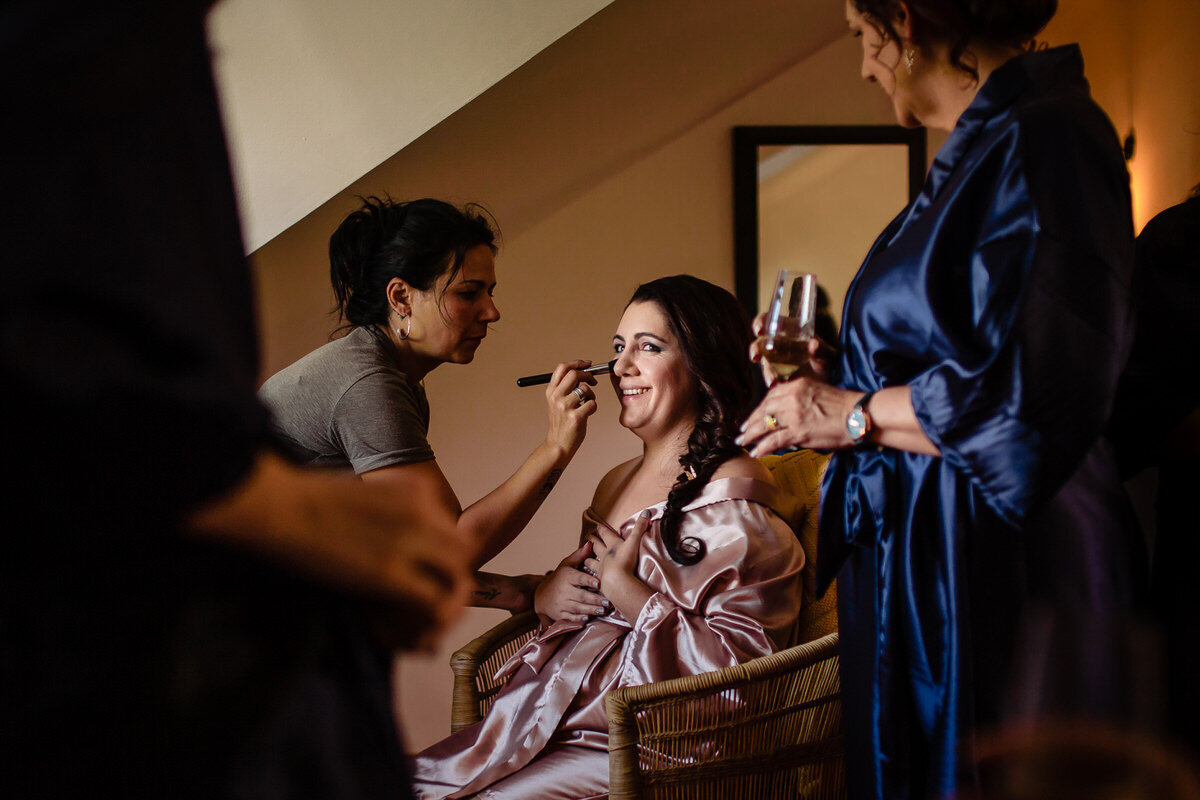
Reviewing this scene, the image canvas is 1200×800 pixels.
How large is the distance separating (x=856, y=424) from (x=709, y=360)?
0.85m

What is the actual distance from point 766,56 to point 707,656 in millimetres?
2249

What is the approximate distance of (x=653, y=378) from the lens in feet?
6.33

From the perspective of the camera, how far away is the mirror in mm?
3066

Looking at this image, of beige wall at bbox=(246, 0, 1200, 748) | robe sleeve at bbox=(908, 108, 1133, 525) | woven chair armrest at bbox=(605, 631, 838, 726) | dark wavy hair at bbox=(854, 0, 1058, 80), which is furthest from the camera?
beige wall at bbox=(246, 0, 1200, 748)

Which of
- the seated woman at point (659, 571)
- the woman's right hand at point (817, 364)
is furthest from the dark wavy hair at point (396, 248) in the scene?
the woman's right hand at point (817, 364)

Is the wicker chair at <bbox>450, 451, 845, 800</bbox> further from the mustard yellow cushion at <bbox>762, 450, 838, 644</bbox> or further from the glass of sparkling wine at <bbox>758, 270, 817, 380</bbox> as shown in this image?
the glass of sparkling wine at <bbox>758, 270, 817, 380</bbox>

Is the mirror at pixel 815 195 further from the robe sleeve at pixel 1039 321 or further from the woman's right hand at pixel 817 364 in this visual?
the robe sleeve at pixel 1039 321

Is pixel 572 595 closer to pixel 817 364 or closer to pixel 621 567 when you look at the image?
pixel 621 567

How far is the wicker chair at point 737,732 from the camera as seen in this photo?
1430mm

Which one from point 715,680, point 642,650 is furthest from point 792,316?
point 642,650

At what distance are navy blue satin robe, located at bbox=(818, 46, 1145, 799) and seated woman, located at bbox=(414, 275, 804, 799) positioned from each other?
454mm

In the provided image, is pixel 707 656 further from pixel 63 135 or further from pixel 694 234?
pixel 694 234

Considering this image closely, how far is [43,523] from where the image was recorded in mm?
396

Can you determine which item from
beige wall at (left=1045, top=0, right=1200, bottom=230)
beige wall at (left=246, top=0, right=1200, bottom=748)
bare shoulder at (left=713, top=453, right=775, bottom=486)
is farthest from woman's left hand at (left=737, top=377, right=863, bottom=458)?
beige wall at (left=246, top=0, right=1200, bottom=748)
